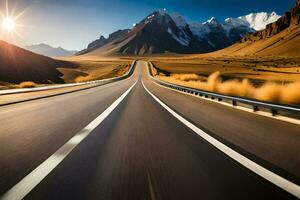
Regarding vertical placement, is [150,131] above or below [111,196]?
below

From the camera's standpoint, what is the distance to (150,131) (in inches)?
315

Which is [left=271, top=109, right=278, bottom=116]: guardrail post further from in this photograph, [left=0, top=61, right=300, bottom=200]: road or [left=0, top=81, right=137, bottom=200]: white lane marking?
[left=0, top=81, right=137, bottom=200]: white lane marking

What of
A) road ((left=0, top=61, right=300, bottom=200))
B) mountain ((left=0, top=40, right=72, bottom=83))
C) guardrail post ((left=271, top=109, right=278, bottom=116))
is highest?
road ((left=0, top=61, right=300, bottom=200))

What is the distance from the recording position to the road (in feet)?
12.5

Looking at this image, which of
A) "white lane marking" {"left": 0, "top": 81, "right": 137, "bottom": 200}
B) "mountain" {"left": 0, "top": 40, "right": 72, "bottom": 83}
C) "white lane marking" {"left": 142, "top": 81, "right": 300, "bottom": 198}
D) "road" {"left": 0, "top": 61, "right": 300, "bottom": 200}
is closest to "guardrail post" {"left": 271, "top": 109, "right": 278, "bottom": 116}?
"road" {"left": 0, "top": 61, "right": 300, "bottom": 200}

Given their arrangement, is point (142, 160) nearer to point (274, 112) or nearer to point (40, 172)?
point (40, 172)

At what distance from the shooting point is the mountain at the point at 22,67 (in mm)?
90137

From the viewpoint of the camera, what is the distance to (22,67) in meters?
100

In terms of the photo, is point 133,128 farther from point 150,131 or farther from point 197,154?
point 197,154

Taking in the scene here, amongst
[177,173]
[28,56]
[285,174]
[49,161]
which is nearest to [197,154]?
[177,173]

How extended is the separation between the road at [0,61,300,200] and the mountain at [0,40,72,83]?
81349 millimetres

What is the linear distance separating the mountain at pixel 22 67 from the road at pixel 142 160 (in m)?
81.3

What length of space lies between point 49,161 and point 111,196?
73.6 inches

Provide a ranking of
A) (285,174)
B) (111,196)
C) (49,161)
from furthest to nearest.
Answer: (49,161), (285,174), (111,196)
